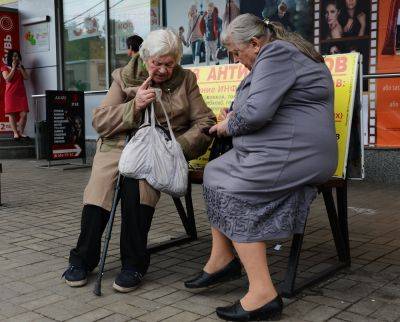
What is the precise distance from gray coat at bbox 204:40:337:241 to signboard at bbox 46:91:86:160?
693cm

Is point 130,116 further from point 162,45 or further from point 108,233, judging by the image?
point 108,233

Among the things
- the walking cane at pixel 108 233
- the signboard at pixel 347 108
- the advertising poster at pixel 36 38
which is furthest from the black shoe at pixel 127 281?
the advertising poster at pixel 36 38

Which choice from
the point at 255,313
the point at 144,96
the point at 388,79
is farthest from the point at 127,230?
the point at 388,79

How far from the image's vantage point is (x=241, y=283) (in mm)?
3379

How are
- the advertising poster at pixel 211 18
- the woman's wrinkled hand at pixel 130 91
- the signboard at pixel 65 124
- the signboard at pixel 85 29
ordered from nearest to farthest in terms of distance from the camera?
1. the woman's wrinkled hand at pixel 130 91
2. the advertising poster at pixel 211 18
3. the signboard at pixel 65 124
4. the signboard at pixel 85 29

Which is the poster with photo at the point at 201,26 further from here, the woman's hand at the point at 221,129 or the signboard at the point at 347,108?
the woman's hand at the point at 221,129

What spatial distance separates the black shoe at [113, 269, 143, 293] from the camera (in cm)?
324

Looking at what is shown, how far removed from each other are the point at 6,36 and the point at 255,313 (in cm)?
1054

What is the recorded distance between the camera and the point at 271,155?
2842mm

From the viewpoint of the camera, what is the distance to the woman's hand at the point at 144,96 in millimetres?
3279

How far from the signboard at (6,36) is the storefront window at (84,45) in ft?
3.85

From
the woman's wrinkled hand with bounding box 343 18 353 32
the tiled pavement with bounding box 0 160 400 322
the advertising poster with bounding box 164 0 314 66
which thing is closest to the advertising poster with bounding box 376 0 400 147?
the woman's wrinkled hand with bounding box 343 18 353 32

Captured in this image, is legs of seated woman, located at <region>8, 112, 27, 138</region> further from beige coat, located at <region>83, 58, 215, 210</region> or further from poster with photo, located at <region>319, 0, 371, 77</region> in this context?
beige coat, located at <region>83, 58, 215, 210</region>

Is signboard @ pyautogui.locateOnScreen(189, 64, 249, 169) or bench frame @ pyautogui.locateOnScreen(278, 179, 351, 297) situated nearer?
bench frame @ pyautogui.locateOnScreen(278, 179, 351, 297)
